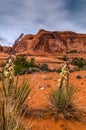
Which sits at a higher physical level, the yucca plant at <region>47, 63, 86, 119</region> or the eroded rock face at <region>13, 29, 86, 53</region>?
the eroded rock face at <region>13, 29, 86, 53</region>

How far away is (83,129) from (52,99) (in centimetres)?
108

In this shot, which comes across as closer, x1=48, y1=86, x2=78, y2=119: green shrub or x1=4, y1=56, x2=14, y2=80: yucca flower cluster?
x1=4, y1=56, x2=14, y2=80: yucca flower cluster

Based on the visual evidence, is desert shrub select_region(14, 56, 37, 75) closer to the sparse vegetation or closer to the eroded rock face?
the sparse vegetation

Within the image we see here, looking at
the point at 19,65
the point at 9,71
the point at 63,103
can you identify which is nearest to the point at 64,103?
the point at 63,103

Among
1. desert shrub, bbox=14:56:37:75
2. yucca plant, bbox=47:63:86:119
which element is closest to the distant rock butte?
desert shrub, bbox=14:56:37:75

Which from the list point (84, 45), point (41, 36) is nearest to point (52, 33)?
point (41, 36)

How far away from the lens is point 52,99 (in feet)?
22.5

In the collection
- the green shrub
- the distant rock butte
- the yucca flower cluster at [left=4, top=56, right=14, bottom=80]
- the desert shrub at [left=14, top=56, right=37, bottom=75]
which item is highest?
the distant rock butte

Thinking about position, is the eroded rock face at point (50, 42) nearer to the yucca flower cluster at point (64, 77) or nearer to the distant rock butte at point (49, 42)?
the distant rock butte at point (49, 42)

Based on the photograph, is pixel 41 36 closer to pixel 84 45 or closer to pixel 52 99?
pixel 84 45

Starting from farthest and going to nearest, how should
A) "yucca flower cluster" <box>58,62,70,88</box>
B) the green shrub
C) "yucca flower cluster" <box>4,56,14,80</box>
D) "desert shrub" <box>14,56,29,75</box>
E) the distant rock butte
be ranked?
the distant rock butte
"desert shrub" <box>14,56,29,75</box>
"yucca flower cluster" <box>58,62,70,88</box>
the green shrub
"yucca flower cluster" <box>4,56,14,80</box>

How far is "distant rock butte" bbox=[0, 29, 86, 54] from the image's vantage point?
69.7 meters

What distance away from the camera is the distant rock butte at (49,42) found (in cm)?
6969

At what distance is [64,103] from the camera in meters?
6.71
